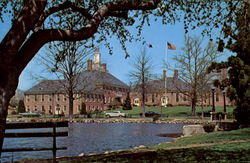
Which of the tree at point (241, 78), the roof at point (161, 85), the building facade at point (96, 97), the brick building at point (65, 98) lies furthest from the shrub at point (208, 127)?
the brick building at point (65, 98)

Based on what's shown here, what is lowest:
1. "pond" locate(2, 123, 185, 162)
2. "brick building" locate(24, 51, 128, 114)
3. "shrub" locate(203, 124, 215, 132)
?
"pond" locate(2, 123, 185, 162)

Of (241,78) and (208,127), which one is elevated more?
(241,78)

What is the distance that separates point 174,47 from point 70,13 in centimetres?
4572

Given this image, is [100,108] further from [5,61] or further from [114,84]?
[5,61]

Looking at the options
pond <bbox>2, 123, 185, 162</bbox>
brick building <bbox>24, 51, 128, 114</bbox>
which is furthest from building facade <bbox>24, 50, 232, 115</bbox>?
pond <bbox>2, 123, 185, 162</bbox>

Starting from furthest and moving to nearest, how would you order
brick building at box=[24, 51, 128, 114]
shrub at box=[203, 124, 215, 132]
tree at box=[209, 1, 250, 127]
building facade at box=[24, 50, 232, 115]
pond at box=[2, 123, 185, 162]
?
1. brick building at box=[24, 51, 128, 114]
2. building facade at box=[24, 50, 232, 115]
3. shrub at box=[203, 124, 215, 132]
4. tree at box=[209, 1, 250, 127]
5. pond at box=[2, 123, 185, 162]

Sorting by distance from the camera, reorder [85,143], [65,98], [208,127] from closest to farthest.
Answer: [85,143] → [208,127] → [65,98]

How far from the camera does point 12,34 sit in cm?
782

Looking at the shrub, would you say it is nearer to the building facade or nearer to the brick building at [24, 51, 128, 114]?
the building facade

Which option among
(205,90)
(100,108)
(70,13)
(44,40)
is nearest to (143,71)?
(205,90)

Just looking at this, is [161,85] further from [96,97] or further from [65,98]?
[65,98]

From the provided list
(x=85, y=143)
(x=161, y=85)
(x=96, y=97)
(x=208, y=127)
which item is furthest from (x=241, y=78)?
(x=96, y=97)

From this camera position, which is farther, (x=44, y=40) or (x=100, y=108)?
(x=100, y=108)

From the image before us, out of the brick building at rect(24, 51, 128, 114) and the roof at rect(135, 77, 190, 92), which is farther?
the brick building at rect(24, 51, 128, 114)
